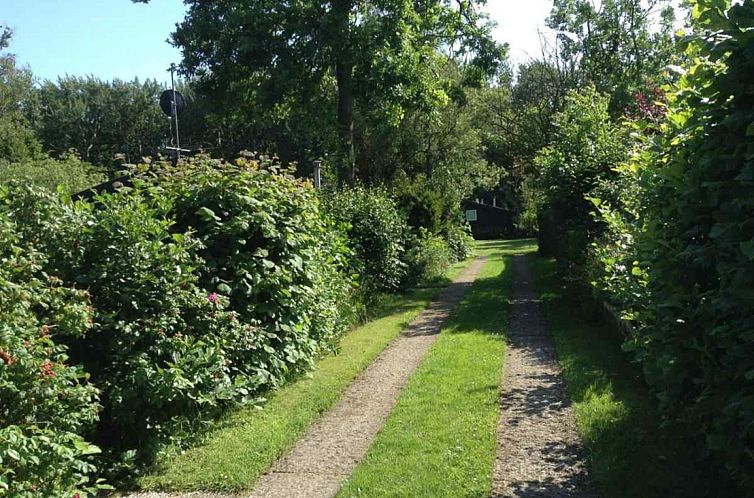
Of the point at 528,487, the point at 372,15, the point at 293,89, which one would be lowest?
the point at 528,487

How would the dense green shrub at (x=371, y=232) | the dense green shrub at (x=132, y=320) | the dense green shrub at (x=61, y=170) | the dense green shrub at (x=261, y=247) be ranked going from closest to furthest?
the dense green shrub at (x=132, y=320), the dense green shrub at (x=261, y=247), the dense green shrub at (x=371, y=232), the dense green shrub at (x=61, y=170)

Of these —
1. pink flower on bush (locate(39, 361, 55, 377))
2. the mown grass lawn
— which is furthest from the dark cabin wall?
pink flower on bush (locate(39, 361, 55, 377))

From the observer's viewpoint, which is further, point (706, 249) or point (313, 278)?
point (313, 278)

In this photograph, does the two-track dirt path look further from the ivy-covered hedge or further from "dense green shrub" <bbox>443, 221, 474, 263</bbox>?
"dense green shrub" <bbox>443, 221, 474, 263</bbox>

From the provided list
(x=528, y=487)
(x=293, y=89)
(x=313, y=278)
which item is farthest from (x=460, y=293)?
(x=528, y=487)

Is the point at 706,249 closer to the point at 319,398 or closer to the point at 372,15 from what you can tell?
the point at 319,398

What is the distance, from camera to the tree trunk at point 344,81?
14.0m

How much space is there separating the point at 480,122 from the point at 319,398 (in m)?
27.6

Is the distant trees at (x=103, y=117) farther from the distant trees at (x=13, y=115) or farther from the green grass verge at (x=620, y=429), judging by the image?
the green grass verge at (x=620, y=429)

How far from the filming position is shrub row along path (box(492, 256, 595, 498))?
14.1 ft

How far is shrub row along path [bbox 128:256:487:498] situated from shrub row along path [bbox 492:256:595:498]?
1.14 metres

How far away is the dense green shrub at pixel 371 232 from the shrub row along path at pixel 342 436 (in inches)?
131

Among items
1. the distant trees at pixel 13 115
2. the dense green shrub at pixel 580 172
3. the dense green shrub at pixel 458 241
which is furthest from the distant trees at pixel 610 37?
the distant trees at pixel 13 115

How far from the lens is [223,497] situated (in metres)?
4.37
